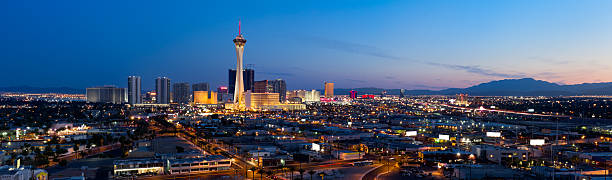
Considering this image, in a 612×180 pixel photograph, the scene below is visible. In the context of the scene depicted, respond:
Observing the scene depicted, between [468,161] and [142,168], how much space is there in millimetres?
19908

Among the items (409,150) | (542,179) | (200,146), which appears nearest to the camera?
(542,179)

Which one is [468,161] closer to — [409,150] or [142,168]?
[409,150]

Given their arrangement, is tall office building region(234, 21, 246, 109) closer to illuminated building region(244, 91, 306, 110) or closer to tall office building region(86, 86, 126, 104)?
illuminated building region(244, 91, 306, 110)

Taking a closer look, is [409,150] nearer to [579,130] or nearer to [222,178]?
[222,178]

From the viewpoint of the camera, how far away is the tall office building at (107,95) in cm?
14412

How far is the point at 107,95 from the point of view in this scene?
144 meters

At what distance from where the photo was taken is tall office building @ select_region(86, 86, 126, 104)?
5674 inches

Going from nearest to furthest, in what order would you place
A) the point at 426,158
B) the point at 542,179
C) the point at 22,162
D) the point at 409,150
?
the point at 542,179, the point at 22,162, the point at 426,158, the point at 409,150

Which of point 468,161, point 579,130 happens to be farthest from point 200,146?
point 579,130

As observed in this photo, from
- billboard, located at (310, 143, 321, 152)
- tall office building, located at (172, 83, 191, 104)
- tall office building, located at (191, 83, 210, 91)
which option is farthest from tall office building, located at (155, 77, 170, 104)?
billboard, located at (310, 143, 321, 152)

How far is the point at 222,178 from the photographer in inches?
933

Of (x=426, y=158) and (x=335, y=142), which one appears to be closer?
(x=426, y=158)

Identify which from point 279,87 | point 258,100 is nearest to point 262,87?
point 279,87

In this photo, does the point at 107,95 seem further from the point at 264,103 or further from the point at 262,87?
the point at 264,103
